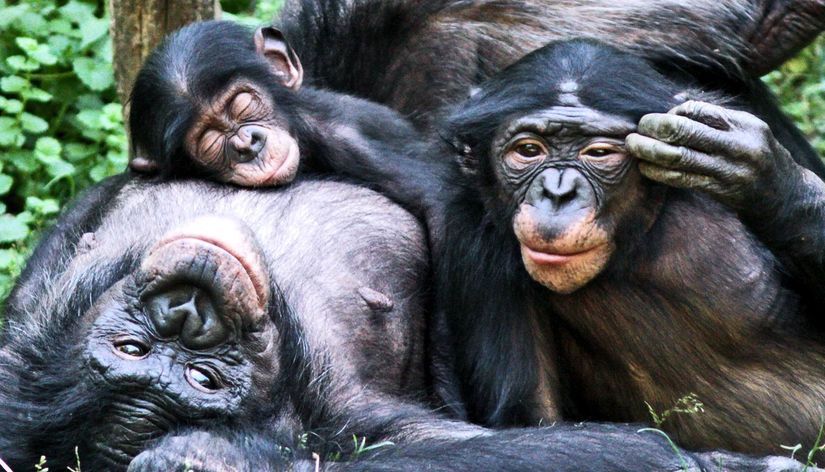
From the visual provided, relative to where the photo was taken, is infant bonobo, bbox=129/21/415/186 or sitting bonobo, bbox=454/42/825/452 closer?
sitting bonobo, bbox=454/42/825/452

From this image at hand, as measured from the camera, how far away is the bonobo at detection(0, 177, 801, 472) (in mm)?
5699

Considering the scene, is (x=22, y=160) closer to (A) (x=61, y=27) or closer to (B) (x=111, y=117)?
(B) (x=111, y=117)

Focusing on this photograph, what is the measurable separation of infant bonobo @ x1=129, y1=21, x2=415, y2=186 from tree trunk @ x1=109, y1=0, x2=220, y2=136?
1.01 metres

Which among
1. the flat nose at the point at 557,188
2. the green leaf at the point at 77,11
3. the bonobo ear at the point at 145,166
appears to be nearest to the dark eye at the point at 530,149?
the flat nose at the point at 557,188

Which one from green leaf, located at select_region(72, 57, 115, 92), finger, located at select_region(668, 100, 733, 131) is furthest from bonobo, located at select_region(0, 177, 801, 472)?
green leaf, located at select_region(72, 57, 115, 92)

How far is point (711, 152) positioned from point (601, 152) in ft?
1.46

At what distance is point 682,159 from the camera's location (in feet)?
19.1

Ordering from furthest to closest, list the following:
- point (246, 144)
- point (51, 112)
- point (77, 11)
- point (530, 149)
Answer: point (77, 11) < point (51, 112) < point (246, 144) < point (530, 149)

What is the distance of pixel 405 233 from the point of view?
7.07 m

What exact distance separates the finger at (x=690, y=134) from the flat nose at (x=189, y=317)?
1.87 metres

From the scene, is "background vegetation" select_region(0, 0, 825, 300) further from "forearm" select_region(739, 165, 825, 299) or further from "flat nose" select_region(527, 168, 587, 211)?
"forearm" select_region(739, 165, 825, 299)

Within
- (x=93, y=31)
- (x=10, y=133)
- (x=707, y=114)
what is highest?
(x=707, y=114)

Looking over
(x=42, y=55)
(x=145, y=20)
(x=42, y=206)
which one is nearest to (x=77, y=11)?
(x=42, y=55)

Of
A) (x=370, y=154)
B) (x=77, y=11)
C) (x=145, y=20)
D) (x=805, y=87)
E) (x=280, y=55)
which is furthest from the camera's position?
(x=805, y=87)
